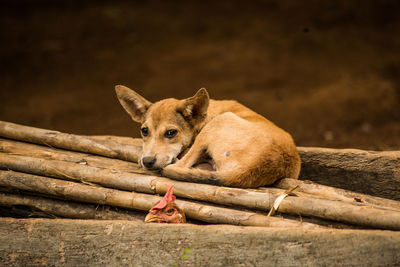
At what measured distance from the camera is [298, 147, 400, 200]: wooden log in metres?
4.50

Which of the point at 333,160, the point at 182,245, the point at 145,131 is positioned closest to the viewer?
the point at 182,245

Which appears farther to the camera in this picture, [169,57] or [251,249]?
[169,57]

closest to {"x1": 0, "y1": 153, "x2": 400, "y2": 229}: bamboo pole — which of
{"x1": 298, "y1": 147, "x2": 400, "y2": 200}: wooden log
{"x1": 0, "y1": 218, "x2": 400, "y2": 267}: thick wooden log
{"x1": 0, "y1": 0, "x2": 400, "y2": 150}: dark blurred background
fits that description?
{"x1": 0, "y1": 218, "x2": 400, "y2": 267}: thick wooden log

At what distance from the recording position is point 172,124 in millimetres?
4648

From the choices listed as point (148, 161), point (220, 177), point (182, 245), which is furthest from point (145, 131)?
point (182, 245)

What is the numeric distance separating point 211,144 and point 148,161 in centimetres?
65

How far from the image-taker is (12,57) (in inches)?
495

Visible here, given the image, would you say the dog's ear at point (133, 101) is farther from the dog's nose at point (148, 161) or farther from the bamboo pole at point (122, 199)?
the bamboo pole at point (122, 199)

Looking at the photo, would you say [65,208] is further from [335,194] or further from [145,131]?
[335,194]

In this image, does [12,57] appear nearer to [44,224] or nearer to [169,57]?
[169,57]

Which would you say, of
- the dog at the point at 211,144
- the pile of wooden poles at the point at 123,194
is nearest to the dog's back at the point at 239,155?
the dog at the point at 211,144

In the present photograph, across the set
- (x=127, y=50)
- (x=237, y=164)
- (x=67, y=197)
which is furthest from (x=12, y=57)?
(x=237, y=164)

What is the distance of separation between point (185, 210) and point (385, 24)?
39.5 feet

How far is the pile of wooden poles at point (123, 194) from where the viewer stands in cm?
334
